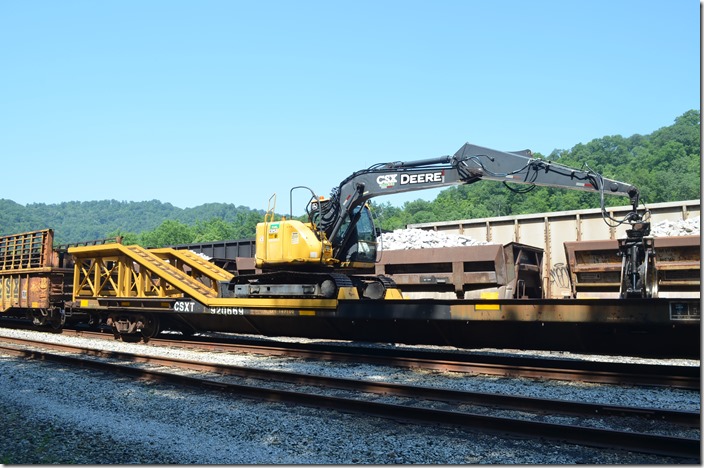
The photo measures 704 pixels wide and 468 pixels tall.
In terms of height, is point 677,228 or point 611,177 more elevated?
point 611,177

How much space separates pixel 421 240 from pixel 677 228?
744 centimetres

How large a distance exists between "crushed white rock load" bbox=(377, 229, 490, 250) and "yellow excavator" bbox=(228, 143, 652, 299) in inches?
201

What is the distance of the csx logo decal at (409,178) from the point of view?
38.5ft

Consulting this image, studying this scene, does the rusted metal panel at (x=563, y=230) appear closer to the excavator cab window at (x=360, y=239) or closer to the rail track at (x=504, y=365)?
the excavator cab window at (x=360, y=239)

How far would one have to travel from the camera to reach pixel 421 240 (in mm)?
19125

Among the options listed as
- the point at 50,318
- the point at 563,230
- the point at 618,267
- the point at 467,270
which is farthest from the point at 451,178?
the point at 50,318

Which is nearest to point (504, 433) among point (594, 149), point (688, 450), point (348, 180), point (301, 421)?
point (688, 450)

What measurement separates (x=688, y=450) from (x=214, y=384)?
6.23m

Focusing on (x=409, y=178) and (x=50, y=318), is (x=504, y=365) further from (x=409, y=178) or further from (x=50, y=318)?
(x=50, y=318)

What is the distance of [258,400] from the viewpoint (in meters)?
8.07

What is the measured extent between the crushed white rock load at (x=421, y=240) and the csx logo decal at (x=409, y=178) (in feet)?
19.4

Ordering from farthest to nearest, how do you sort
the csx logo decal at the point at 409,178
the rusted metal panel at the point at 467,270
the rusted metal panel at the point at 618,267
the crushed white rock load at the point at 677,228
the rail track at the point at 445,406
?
the crushed white rock load at the point at 677,228 → the rusted metal panel at the point at 467,270 → the rusted metal panel at the point at 618,267 → the csx logo decal at the point at 409,178 → the rail track at the point at 445,406

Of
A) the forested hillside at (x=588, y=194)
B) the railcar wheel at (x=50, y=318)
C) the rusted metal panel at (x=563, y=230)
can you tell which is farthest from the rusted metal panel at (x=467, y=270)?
the forested hillside at (x=588, y=194)

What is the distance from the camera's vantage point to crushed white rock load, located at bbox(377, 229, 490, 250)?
18734 mm
